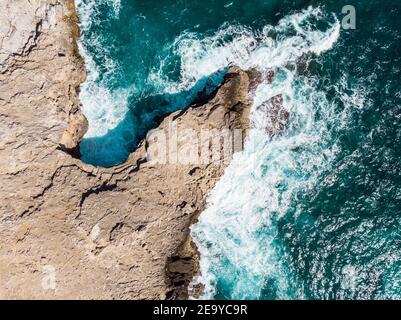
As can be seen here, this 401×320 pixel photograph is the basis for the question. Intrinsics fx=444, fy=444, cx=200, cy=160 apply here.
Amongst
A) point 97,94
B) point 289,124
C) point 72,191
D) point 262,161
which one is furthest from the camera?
point 97,94

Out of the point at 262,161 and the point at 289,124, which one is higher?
the point at 289,124

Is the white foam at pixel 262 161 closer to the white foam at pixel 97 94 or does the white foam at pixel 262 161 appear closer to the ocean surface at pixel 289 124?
the ocean surface at pixel 289 124

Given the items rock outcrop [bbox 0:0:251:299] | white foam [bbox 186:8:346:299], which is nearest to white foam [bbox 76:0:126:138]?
rock outcrop [bbox 0:0:251:299]

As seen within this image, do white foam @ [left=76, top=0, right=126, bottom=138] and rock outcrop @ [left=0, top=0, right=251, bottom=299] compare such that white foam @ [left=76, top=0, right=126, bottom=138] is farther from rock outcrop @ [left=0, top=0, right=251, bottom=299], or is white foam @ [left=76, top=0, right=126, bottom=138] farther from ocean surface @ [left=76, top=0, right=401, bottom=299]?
rock outcrop @ [left=0, top=0, right=251, bottom=299]

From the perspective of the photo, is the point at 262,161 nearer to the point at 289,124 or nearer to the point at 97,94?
the point at 289,124

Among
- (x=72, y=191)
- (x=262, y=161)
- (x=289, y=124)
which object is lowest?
(x=72, y=191)

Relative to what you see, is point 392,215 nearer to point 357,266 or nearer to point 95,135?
point 357,266

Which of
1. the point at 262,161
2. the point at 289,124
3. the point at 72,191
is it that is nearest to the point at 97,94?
the point at 72,191
